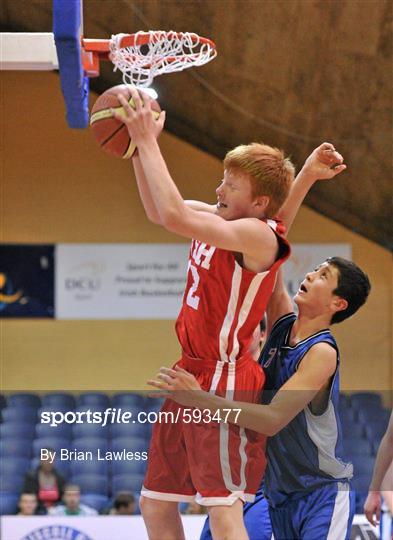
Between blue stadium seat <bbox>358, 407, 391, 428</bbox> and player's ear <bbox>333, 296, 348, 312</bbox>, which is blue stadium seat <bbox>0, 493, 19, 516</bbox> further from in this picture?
player's ear <bbox>333, 296, 348, 312</bbox>

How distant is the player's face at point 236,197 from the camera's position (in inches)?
101

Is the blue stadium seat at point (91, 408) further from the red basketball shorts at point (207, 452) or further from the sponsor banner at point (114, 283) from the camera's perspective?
the red basketball shorts at point (207, 452)

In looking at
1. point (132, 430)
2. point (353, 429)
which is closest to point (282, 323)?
point (132, 430)

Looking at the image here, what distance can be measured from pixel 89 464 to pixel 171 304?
2588 millimetres

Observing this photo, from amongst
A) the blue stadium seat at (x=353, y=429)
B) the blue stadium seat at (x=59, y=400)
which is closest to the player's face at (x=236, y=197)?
the blue stadium seat at (x=353, y=429)

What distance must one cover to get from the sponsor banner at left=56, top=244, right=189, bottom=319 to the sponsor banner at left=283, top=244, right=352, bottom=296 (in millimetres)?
884

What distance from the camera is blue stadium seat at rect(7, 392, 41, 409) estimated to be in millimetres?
6812

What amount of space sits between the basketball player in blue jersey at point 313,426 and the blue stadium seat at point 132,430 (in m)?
1.97

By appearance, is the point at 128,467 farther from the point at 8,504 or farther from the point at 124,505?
the point at 8,504

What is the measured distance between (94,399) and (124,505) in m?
2.26

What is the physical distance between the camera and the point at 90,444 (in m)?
5.16

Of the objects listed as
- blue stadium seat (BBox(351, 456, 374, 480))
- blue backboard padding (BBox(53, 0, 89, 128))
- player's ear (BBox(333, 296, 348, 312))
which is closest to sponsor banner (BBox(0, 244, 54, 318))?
blue stadium seat (BBox(351, 456, 374, 480))

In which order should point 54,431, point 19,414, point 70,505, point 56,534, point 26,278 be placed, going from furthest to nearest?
1. point 26,278
2. point 19,414
3. point 54,431
4. point 70,505
5. point 56,534

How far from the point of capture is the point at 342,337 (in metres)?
7.84
